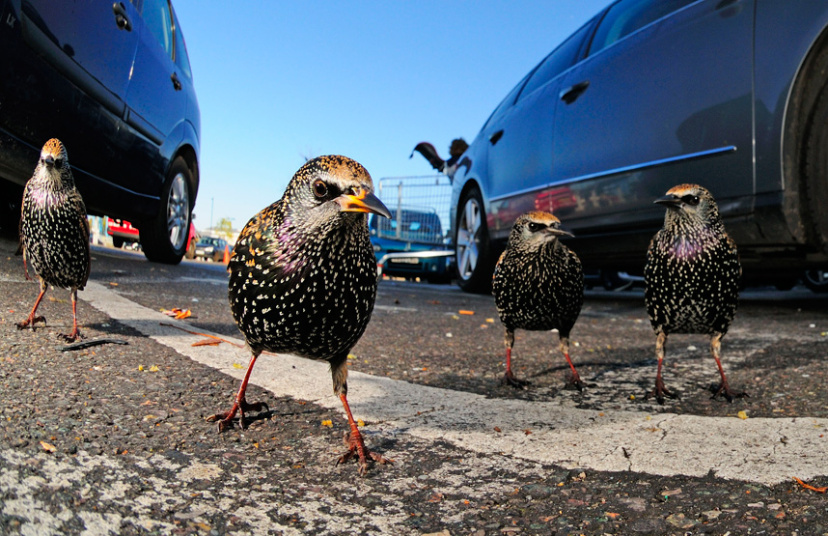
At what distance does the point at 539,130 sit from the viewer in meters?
6.10

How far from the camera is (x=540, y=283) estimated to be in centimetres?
330

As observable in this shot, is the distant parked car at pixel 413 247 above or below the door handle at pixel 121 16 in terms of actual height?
below

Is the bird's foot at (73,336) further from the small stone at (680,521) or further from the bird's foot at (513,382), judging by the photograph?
the small stone at (680,521)

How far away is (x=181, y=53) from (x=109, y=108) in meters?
2.15

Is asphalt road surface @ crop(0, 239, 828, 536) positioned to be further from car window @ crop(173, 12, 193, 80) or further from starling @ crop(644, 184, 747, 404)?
Result: car window @ crop(173, 12, 193, 80)

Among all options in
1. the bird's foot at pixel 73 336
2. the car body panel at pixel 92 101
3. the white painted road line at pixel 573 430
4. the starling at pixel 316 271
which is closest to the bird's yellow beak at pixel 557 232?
the white painted road line at pixel 573 430

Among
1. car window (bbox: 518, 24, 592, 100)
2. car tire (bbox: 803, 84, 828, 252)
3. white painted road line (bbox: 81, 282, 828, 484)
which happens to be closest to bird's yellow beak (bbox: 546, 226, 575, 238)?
white painted road line (bbox: 81, 282, 828, 484)

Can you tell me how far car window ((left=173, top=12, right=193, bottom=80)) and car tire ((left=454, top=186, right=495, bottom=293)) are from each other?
3.82 m

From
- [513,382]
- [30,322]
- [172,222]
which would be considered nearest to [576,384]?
[513,382]

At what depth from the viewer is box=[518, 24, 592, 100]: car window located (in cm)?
606

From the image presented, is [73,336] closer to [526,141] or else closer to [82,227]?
[82,227]

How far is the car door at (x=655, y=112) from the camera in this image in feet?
13.3

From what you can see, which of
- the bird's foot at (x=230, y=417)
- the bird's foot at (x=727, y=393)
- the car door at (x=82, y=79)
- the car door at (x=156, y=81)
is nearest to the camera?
the bird's foot at (x=230, y=417)

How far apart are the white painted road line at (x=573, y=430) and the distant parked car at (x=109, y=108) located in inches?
107
